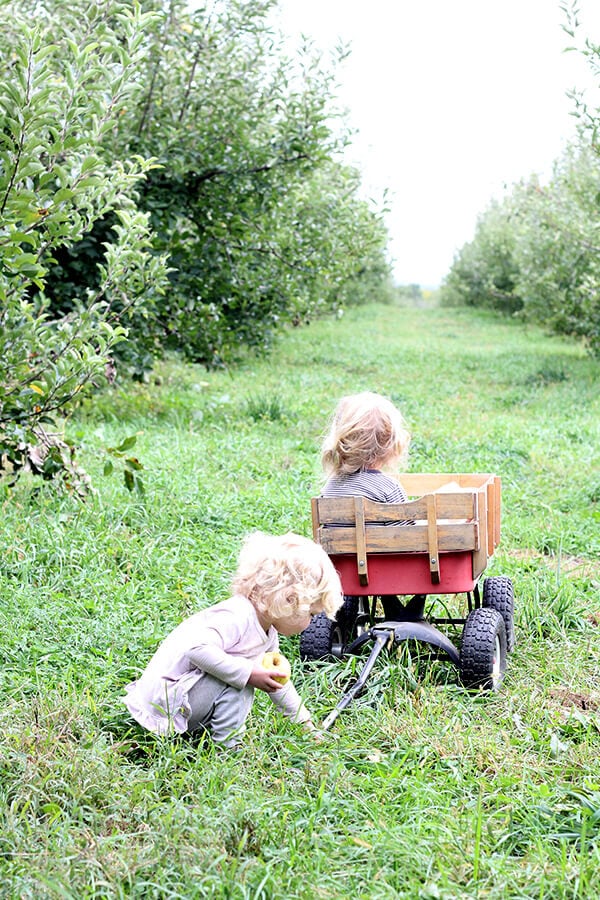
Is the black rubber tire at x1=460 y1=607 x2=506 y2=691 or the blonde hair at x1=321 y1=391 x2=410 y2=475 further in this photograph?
the blonde hair at x1=321 y1=391 x2=410 y2=475

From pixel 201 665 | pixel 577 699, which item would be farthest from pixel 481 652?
pixel 201 665

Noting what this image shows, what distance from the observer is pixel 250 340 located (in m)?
11.7

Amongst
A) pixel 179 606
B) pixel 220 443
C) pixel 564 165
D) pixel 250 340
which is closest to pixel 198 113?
pixel 250 340

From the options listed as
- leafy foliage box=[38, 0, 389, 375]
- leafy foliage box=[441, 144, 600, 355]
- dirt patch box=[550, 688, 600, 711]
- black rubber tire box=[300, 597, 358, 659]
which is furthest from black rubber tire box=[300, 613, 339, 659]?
leafy foliage box=[441, 144, 600, 355]

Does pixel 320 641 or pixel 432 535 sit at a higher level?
pixel 432 535

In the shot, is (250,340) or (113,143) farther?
(250,340)

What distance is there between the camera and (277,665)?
3.46 m

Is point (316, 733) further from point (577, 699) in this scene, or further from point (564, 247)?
point (564, 247)

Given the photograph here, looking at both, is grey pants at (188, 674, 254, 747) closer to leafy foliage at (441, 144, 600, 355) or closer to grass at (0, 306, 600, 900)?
grass at (0, 306, 600, 900)

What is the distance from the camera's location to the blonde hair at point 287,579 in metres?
3.41

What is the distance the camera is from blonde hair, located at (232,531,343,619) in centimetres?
341

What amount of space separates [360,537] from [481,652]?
0.67 m

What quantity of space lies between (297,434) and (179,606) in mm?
4892

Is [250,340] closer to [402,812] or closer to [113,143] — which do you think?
[113,143]
